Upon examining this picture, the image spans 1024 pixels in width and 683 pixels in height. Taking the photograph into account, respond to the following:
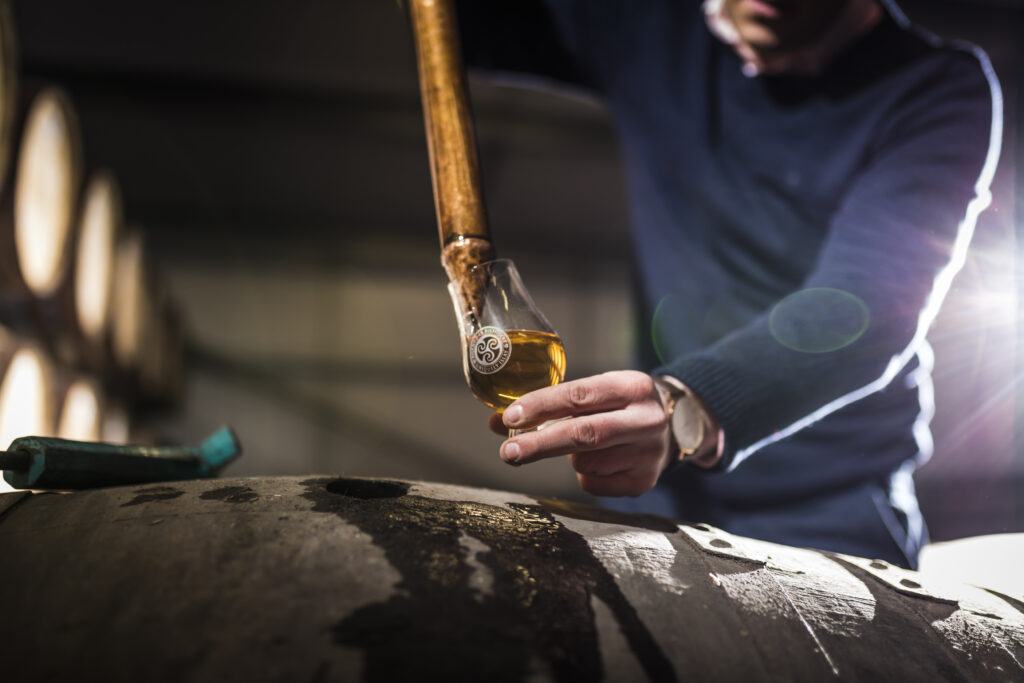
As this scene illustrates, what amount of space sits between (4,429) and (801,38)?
2119mm

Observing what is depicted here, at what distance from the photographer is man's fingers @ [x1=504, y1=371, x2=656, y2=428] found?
2.35ft

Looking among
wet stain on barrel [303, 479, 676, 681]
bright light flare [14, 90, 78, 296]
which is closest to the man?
wet stain on barrel [303, 479, 676, 681]

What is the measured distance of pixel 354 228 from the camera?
18.9ft

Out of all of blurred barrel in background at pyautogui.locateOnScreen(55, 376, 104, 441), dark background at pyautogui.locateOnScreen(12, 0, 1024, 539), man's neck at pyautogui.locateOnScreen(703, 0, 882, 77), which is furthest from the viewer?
blurred barrel in background at pyautogui.locateOnScreen(55, 376, 104, 441)

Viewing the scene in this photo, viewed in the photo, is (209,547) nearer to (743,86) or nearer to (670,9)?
(743,86)

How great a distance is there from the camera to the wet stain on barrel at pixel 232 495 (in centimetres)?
63

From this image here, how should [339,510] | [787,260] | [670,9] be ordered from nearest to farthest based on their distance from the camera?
[339,510] → [787,260] → [670,9]

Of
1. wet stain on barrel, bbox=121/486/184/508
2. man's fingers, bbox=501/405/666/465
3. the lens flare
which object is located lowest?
wet stain on barrel, bbox=121/486/184/508

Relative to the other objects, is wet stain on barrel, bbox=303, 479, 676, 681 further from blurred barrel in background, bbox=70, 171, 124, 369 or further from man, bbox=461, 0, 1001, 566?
blurred barrel in background, bbox=70, 171, 124, 369

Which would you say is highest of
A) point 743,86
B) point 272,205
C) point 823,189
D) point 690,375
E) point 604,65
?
point 272,205

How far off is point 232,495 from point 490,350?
313mm

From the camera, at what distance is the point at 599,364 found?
638cm

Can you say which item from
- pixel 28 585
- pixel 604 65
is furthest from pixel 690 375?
pixel 604 65

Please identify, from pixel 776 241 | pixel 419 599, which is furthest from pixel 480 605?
pixel 776 241
